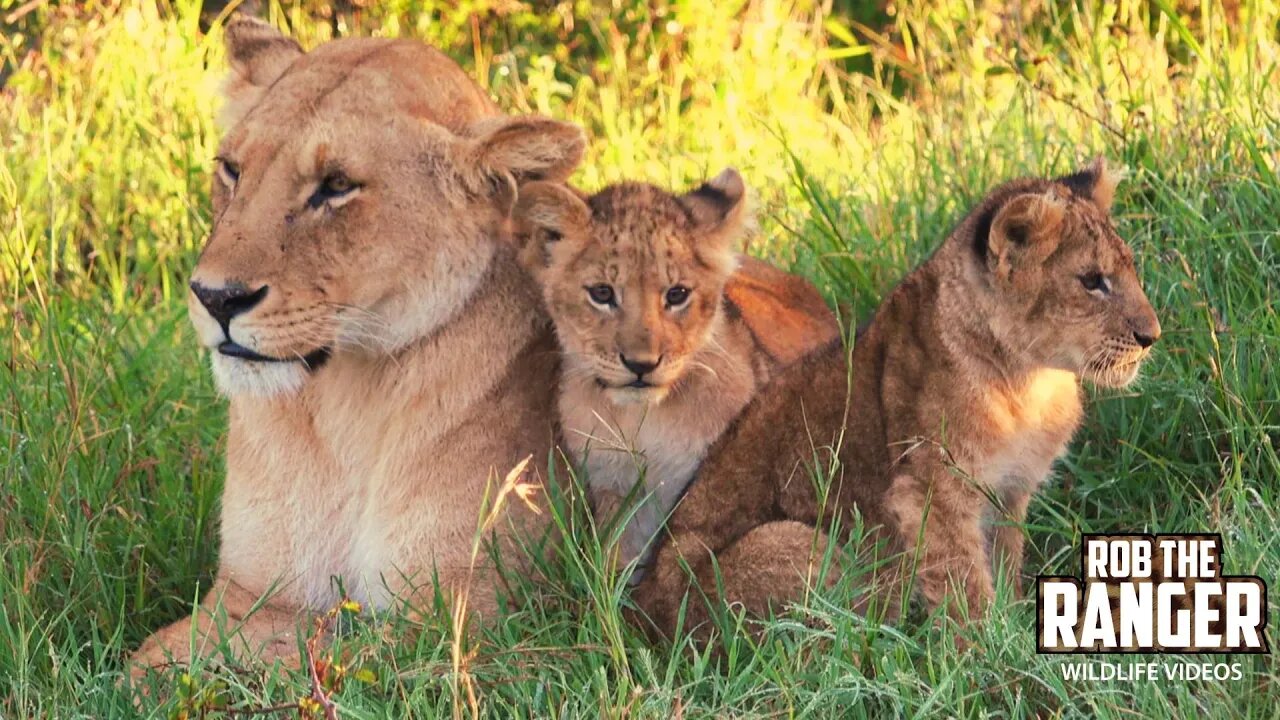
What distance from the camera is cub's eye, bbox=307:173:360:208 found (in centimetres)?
359

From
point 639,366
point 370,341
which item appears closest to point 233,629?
point 370,341

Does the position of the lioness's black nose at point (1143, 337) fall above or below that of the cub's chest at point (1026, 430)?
above

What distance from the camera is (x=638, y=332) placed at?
3.79m

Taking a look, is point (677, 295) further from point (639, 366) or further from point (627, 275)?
point (639, 366)

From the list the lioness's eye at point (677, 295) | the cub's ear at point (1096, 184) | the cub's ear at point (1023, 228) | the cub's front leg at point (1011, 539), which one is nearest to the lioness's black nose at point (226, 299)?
the lioness's eye at point (677, 295)

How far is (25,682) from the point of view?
3.27m

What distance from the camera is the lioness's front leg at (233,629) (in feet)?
12.0

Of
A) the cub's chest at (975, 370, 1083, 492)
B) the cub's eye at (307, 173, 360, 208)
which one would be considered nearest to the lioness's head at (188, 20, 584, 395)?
the cub's eye at (307, 173, 360, 208)

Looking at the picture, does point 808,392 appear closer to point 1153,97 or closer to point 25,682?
point 25,682

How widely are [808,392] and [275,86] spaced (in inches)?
49.7

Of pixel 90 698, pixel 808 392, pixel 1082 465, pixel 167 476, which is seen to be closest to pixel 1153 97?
pixel 1082 465

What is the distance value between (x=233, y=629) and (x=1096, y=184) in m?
1.95

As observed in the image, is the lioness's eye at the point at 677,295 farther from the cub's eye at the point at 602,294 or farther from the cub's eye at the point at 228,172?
the cub's eye at the point at 228,172

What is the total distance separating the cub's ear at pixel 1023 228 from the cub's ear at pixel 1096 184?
159mm
